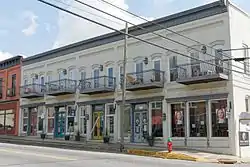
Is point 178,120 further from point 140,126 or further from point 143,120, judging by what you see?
point 140,126

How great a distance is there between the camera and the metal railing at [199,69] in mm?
22031

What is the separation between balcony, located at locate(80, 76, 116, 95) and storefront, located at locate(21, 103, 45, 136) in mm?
6600

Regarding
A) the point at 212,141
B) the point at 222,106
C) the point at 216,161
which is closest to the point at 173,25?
the point at 222,106

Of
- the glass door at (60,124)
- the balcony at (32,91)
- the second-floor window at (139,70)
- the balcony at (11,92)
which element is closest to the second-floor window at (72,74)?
the glass door at (60,124)

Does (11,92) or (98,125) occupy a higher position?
(11,92)

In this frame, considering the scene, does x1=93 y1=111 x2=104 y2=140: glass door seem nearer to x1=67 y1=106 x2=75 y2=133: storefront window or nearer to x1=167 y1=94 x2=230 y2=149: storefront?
x1=67 y1=106 x2=75 y2=133: storefront window

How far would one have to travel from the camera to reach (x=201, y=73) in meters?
22.7

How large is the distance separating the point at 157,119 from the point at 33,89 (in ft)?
50.7

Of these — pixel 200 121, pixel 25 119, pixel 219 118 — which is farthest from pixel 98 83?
pixel 25 119

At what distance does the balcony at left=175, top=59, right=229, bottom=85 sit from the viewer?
21511 millimetres

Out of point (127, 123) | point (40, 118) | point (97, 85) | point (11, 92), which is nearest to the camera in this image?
point (127, 123)

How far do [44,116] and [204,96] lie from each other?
17615mm

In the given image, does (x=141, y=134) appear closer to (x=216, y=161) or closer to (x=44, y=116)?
(x=216, y=161)

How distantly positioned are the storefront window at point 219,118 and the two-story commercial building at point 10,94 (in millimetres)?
22807
